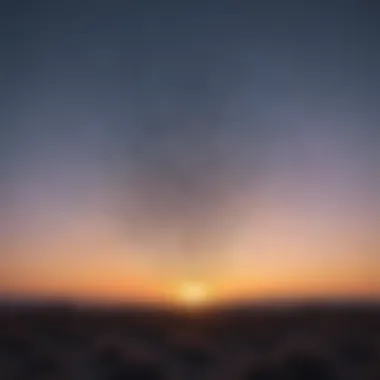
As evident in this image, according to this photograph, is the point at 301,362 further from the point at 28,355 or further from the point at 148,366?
the point at 28,355

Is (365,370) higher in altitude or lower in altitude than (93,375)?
lower

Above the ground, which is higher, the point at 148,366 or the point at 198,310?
the point at 198,310

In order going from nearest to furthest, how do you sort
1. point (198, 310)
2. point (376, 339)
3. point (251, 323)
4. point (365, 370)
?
1. point (365, 370)
2. point (376, 339)
3. point (251, 323)
4. point (198, 310)

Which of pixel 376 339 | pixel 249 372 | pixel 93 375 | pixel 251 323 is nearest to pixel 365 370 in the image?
pixel 376 339

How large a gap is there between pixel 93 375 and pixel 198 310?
4.72 meters

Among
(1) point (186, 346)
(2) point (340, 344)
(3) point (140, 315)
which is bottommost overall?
(2) point (340, 344)

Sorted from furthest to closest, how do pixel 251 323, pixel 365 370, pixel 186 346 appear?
pixel 251 323
pixel 186 346
pixel 365 370

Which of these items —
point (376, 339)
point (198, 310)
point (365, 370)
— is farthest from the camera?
point (198, 310)

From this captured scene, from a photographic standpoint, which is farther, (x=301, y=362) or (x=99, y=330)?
(x=99, y=330)

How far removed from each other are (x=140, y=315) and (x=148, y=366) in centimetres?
278

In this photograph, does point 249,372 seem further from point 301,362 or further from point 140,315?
point 140,315

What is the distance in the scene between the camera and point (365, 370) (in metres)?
12.8

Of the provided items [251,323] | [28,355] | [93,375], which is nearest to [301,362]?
[251,323]

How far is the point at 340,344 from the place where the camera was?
14.1 meters
